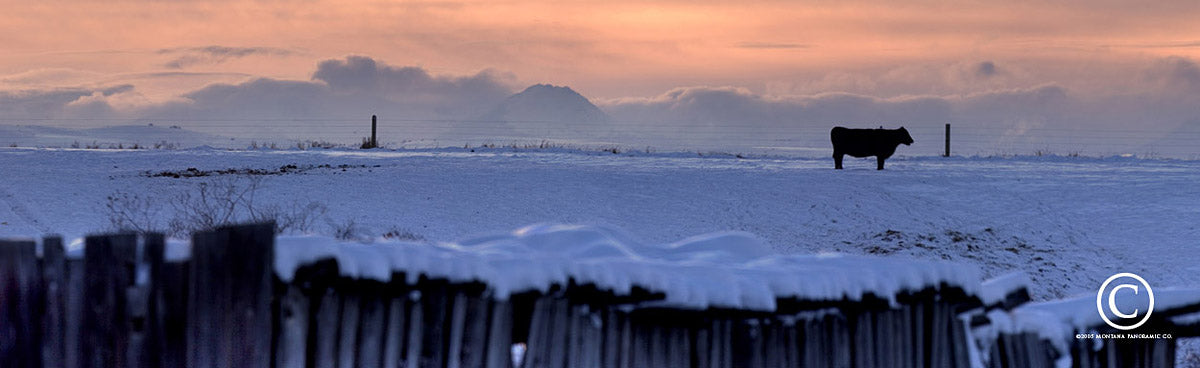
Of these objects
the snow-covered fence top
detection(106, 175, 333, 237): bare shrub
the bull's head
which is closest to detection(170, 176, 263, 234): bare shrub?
detection(106, 175, 333, 237): bare shrub

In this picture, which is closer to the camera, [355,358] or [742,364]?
[355,358]

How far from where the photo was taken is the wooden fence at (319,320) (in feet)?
10.7

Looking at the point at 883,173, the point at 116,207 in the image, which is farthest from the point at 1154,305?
the point at 883,173

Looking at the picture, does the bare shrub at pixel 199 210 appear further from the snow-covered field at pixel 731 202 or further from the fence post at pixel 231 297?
the fence post at pixel 231 297

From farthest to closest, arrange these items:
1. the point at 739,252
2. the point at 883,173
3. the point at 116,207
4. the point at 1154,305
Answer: the point at 883,173, the point at 116,207, the point at 1154,305, the point at 739,252

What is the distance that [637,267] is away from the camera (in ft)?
12.6

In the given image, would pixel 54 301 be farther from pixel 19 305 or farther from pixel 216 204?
pixel 216 204

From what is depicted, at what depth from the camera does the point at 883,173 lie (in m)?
20.8

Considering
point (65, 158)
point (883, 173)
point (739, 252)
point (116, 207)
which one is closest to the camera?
point (739, 252)

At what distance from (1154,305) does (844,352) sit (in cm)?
172

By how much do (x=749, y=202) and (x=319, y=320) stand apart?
13.6 m

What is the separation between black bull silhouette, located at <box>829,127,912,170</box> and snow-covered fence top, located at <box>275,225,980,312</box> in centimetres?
1889

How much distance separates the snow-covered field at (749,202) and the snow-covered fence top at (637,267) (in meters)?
8.71

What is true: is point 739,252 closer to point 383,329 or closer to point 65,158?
point 383,329
